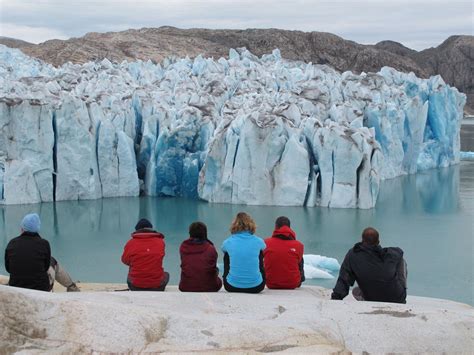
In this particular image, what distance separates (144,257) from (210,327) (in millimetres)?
1584

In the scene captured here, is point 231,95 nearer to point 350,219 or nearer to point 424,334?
point 350,219

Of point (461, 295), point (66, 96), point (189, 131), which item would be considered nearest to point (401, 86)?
point (189, 131)

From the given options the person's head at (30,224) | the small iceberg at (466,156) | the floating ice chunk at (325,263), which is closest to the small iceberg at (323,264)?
the floating ice chunk at (325,263)

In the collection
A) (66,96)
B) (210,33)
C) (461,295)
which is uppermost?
(210,33)

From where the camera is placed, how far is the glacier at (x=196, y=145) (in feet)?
46.1

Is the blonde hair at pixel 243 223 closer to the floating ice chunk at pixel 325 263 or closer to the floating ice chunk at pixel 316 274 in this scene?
the floating ice chunk at pixel 316 274

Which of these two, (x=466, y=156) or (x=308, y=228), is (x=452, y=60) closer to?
(x=466, y=156)

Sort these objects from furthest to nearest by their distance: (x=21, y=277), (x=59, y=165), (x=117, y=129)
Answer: (x=117, y=129) → (x=59, y=165) → (x=21, y=277)

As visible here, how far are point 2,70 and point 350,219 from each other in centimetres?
1519

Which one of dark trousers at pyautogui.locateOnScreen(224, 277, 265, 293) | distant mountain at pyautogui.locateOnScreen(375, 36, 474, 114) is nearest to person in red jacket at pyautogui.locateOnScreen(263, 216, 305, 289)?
dark trousers at pyautogui.locateOnScreen(224, 277, 265, 293)

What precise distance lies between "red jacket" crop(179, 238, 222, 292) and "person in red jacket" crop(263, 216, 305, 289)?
447 mm

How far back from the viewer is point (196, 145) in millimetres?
16125

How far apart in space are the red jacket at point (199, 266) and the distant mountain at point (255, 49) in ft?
114

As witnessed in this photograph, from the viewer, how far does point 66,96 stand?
48.4ft
